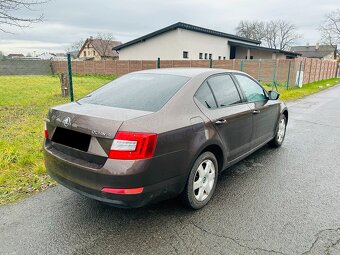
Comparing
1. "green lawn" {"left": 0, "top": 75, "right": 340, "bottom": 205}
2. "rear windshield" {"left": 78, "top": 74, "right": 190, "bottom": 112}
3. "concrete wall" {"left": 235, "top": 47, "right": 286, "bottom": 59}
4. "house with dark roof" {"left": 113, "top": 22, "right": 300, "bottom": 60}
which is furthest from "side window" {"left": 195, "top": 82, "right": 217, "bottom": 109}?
"concrete wall" {"left": 235, "top": 47, "right": 286, "bottom": 59}

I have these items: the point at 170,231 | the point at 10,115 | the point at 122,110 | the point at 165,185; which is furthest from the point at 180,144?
the point at 10,115

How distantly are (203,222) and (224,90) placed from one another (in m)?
1.72

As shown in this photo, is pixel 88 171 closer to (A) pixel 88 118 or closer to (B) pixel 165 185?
(A) pixel 88 118

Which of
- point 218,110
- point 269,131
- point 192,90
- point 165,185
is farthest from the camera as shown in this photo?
point 269,131

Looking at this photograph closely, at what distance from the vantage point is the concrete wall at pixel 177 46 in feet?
91.1

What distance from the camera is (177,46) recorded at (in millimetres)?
27734

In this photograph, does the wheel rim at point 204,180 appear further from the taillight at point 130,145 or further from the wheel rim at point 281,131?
the wheel rim at point 281,131

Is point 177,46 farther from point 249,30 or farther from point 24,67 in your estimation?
point 249,30

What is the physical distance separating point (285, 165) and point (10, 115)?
7465mm

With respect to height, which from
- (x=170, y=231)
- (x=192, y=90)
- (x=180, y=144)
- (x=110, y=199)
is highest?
(x=192, y=90)

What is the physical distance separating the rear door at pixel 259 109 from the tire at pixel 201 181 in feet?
4.02

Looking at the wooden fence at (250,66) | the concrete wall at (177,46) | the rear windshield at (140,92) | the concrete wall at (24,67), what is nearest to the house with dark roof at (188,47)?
the concrete wall at (177,46)

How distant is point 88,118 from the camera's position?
2.63m

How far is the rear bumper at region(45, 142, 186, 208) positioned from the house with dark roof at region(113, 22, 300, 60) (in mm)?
26108
